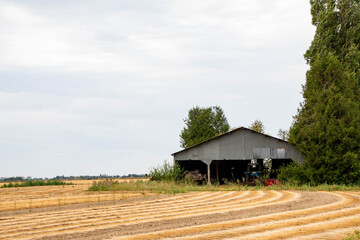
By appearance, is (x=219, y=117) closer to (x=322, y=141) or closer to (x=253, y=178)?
(x=253, y=178)

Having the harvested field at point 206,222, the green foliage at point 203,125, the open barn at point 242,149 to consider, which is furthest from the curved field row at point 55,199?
the green foliage at point 203,125

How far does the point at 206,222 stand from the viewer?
1161cm

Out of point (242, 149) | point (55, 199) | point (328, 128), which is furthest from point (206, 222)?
point (242, 149)

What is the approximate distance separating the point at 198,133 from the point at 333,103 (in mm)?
34530

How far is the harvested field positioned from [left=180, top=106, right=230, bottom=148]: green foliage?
150 feet

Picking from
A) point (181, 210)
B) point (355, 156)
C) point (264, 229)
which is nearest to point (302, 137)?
point (355, 156)

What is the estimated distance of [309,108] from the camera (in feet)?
97.8

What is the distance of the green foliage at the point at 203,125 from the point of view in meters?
61.8

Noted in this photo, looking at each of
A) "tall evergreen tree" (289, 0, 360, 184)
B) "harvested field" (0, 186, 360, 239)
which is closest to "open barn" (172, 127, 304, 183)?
"tall evergreen tree" (289, 0, 360, 184)

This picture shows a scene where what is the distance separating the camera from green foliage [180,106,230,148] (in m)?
61.8

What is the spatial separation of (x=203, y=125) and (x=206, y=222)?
167 ft

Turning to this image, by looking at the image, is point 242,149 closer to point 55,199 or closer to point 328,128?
point 328,128

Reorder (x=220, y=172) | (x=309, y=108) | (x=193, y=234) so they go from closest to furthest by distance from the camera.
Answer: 1. (x=193, y=234)
2. (x=309, y=108)
3. (x=220, y=172)

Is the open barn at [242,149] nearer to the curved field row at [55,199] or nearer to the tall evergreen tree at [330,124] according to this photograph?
the tall evergreen tree at [330,124]
